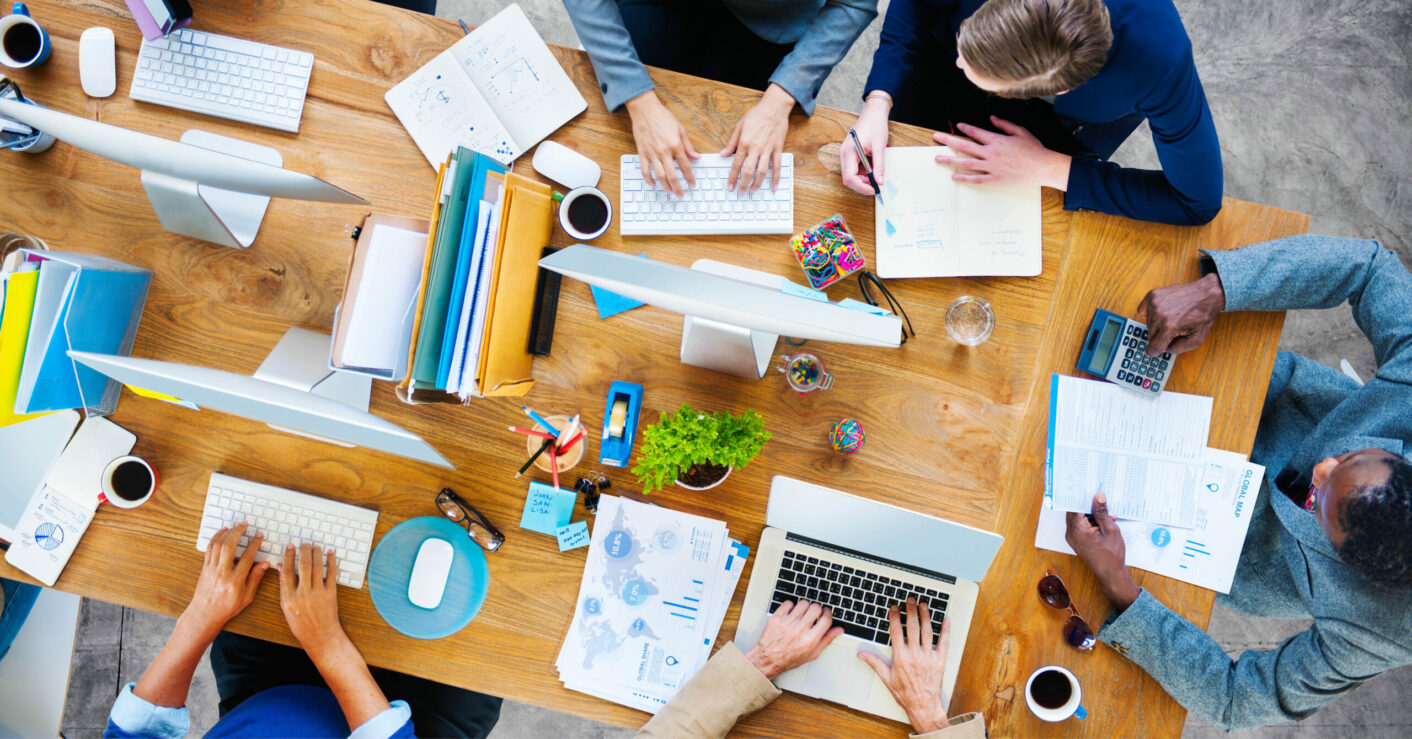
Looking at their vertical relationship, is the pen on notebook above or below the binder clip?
above

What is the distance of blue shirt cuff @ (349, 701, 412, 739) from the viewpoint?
133cm

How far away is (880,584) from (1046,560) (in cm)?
32

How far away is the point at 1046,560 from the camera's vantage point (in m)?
1.35

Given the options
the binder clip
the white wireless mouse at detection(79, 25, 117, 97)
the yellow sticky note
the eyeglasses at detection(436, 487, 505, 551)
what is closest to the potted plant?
the binder clip

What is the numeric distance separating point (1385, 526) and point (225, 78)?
2.19 metres

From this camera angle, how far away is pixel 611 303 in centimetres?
137

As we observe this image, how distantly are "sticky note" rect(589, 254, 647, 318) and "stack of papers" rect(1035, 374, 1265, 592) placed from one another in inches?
32.7

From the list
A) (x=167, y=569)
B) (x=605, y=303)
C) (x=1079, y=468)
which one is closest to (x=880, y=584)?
(x=1079, y=468)

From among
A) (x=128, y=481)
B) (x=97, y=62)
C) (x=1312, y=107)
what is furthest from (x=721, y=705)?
(x=1312, y=107)

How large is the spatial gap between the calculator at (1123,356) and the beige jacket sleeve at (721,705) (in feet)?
2.22

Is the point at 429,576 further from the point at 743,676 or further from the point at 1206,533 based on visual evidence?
the point at 1206,533

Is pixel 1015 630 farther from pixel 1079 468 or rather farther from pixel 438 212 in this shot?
pixel 438 212

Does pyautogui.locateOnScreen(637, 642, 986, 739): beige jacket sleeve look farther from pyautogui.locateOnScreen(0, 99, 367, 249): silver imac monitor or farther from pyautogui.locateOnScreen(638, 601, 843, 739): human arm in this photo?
pyautogui.locateOnScreen(0, 99, 367, 249): silver imac monitor

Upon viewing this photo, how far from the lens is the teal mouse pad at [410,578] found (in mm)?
1330
